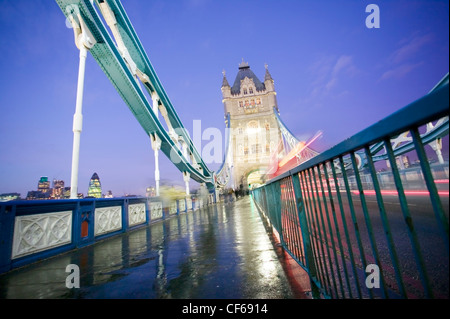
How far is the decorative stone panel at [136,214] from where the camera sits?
223 inches

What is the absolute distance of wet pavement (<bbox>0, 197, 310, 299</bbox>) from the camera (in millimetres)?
1656

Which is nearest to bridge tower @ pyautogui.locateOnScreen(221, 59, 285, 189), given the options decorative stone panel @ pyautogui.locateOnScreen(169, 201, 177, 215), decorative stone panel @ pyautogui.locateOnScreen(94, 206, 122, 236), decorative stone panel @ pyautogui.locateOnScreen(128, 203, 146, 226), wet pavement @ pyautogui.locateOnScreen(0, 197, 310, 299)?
decorative stone panel @ pyautogui.locateOnScreen(169, 201, 177, 215)

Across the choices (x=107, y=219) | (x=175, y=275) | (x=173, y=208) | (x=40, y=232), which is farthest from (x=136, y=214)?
(x=175, y=275)

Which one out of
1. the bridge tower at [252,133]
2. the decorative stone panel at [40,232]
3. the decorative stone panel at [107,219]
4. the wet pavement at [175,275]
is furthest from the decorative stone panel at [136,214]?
the bridge tower at [252,133]

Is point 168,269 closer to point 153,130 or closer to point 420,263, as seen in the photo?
point 420,263

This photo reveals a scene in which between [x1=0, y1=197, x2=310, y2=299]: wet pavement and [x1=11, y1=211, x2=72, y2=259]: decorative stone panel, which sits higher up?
[x1=11, y1=211, x2=72, y2=259]: decorative stone panel

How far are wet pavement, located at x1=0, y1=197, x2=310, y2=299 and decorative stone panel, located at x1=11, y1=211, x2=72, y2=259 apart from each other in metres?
0.26

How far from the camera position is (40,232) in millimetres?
3191

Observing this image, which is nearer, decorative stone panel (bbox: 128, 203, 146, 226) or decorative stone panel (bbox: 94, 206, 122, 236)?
decorative stone panel (bbox: 94, 206, 122, 236)

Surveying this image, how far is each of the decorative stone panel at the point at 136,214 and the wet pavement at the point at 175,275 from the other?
94.8 inches

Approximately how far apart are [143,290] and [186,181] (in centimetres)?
1328

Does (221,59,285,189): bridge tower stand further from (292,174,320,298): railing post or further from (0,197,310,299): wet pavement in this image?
(292,174,320,298): railing post

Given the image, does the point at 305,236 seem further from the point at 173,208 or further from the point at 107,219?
the point at 173,208
